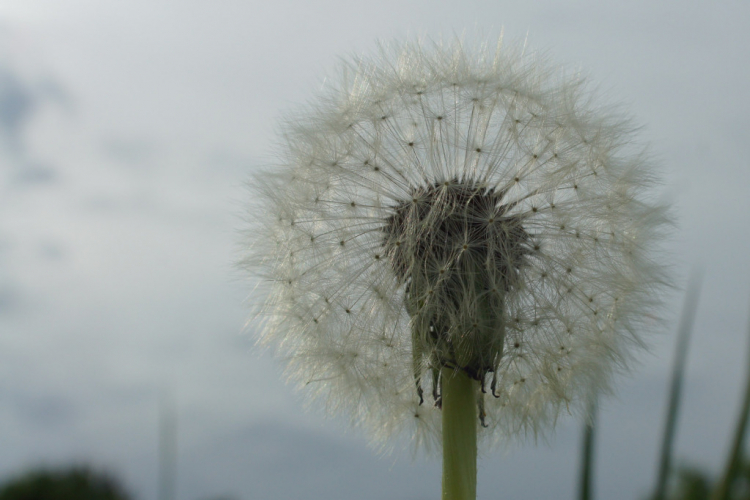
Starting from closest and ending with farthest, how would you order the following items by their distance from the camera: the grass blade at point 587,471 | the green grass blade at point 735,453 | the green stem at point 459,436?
1. the green grass blade at point 735,453
2. the grass blade at point 587,471
3. the green stem at point 459,436

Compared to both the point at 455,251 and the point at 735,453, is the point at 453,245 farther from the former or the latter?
the point at 735,453

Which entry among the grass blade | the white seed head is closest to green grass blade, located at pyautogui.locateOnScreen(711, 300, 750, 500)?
the grass blade

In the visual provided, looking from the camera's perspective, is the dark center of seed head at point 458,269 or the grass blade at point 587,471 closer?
the grass blade at point 587,471

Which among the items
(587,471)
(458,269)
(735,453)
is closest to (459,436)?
(458,269)

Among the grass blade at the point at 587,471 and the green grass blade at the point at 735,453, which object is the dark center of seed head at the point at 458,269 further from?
the green grass blade at the point at 735,453

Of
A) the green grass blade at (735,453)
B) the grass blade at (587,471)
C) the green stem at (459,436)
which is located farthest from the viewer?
the green stem at (459,436)

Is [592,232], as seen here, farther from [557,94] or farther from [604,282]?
[557,94]

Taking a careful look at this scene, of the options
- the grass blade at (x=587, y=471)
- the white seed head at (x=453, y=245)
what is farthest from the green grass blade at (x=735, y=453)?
the white seed head at (x=453, y=245)

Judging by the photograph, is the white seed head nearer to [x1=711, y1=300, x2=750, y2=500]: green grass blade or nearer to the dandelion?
the dandelion
